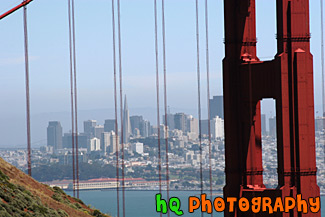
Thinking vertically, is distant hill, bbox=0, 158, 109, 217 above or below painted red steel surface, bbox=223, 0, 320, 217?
below

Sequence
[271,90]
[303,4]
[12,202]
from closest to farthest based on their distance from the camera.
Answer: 1. [303,4]
2. [271,90]
3. [12,202]

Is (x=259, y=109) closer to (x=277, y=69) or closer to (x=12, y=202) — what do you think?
(x=277, y=69)

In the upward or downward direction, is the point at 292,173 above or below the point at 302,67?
below

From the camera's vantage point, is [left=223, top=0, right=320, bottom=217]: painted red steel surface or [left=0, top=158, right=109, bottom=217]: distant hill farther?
[left=0, top=158, right=109, bottom=217]: distant hill

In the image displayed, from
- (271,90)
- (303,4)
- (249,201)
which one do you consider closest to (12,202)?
(249,201)
